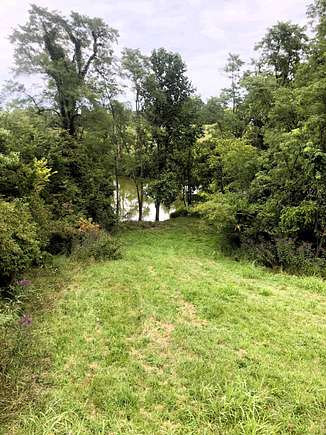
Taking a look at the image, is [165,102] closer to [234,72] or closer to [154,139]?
[154,139]

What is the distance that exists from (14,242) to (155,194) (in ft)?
32.3

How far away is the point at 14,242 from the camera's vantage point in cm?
586

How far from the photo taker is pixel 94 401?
3.33m

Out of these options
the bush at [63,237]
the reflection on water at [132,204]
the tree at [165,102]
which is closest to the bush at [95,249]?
the bush at [63,237]

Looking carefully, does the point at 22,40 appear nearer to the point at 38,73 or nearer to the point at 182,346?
the point at 38,73

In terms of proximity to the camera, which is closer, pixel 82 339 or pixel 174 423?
pixel 174 423

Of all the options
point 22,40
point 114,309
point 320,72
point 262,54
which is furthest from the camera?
point 262,54

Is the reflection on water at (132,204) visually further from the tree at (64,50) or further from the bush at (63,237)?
the bush at (63,237)

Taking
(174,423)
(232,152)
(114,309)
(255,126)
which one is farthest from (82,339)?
(255,126)

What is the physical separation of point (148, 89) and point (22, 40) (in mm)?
5514

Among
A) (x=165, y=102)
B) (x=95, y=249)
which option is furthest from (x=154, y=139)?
(x=95, y=249)

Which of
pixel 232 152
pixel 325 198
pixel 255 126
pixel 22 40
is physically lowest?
pixel 325 198

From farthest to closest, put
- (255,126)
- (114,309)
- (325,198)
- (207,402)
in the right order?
(255,126) → (325,198) → (114,309) → (207,402)

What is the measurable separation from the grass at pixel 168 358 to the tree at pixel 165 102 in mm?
9655
